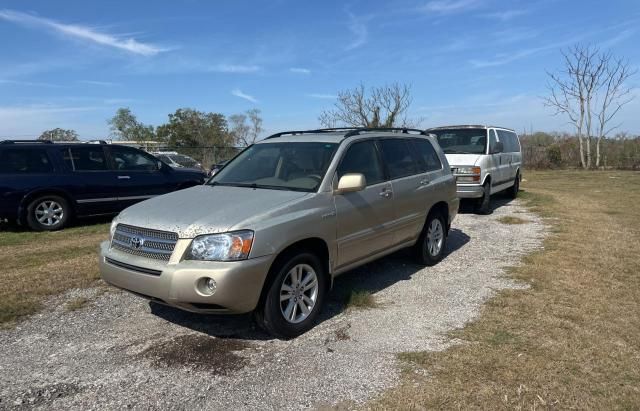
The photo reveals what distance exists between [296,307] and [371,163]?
6.25 ft

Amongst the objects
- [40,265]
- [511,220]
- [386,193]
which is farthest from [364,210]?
[511,220]

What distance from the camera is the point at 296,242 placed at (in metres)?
4.14

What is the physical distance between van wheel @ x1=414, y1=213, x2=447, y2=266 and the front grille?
11.5 ft

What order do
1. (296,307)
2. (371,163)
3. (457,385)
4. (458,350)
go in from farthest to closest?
1. (371,163)
2. (296,307)
3. (458,350)
4. (457,385)

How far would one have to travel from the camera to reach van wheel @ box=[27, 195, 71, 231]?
29.2 ft

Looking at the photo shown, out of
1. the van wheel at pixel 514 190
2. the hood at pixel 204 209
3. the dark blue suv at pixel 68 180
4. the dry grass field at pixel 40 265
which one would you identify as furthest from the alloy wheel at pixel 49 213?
the van wheel at pixel 514 190

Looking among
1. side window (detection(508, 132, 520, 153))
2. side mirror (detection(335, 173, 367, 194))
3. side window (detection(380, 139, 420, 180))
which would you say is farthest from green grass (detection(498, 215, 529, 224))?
side mirror (detection(335, 173, 367, 194))

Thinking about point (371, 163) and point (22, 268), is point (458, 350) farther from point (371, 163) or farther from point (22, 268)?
point (22, 268)

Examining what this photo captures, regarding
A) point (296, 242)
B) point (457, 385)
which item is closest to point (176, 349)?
point (296, 242)

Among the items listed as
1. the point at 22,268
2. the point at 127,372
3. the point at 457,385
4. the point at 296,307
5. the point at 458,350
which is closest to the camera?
the point at 457,385

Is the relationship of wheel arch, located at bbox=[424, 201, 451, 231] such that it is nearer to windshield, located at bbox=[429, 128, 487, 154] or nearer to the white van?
the white van

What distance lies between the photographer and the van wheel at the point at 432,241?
20.9ft

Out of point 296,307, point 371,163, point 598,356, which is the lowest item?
point 598,356

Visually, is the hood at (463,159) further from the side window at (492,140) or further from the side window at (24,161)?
the side window at (24,161)
